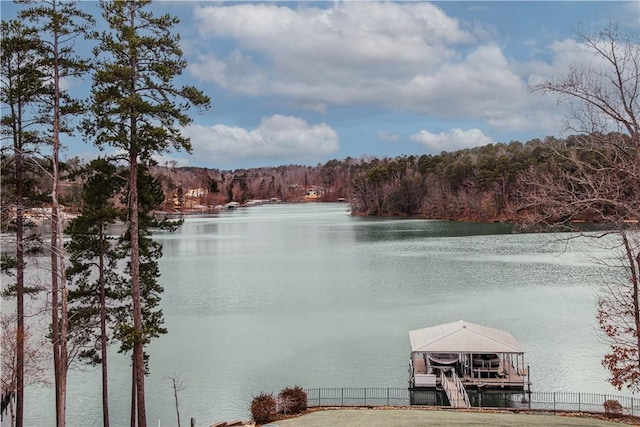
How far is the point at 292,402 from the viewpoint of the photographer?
17.0 metres

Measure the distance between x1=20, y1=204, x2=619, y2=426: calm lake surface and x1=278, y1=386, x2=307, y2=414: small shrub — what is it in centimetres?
196

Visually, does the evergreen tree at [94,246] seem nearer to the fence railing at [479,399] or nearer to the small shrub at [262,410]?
the small shrub at [262,410]

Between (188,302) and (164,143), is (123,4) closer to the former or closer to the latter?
(164,143)

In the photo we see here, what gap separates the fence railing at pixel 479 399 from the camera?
60.8 ft

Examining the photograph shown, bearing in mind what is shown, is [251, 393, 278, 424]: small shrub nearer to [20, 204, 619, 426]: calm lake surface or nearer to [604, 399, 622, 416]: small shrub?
[20, 204, 619, 426]: calm lake surface

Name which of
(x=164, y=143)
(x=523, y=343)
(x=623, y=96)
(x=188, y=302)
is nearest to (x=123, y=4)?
(x=164, y=143)

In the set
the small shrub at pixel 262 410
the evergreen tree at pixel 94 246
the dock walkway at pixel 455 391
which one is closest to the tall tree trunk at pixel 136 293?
the evergreen tree at pixel 94 246

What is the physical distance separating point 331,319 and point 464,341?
10192 mm

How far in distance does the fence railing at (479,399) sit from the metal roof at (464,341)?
1531mm

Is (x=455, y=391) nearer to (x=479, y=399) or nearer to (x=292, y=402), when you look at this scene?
(x=479, y=399)

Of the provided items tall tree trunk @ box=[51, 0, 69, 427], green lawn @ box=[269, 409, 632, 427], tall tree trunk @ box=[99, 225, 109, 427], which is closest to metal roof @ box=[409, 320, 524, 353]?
green lawn @ box=[269, 409, 632, 427]

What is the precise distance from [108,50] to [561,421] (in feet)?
50.0

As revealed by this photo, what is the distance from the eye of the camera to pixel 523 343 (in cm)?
2558

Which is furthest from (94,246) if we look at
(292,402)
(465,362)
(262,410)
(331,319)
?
(331,319)
